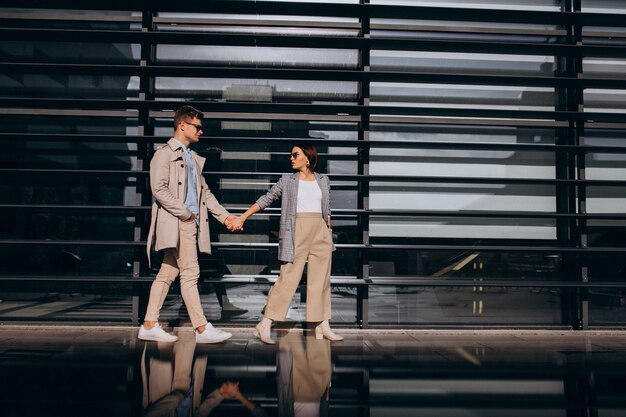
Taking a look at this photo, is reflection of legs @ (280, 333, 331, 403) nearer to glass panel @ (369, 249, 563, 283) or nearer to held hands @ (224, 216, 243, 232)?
held hands @ (224, 216, 243, 232)

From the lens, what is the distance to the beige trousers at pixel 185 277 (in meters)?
4.45

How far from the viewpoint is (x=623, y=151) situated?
556 centimetres

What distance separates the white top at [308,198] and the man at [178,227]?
0.67 m

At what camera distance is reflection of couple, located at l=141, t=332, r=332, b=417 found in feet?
8.59

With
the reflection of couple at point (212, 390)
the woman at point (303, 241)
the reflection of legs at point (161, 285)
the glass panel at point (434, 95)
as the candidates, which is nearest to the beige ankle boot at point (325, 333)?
the woman at point (303, 241)

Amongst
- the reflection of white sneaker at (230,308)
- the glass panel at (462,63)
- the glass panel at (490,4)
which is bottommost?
the reflection of white sneaker at (230,308)

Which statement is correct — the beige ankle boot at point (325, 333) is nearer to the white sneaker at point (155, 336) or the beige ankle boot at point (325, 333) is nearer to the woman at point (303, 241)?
the woman at point (303, 241)

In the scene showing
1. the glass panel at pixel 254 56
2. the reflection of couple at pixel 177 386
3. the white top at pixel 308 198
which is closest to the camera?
the reflection of couple at pixel 177 386

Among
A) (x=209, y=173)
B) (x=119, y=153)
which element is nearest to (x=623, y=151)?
(x=209, y=173)

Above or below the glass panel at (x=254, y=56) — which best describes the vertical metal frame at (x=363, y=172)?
below

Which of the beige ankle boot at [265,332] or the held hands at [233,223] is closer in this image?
the beige ankle boot at [265,332]

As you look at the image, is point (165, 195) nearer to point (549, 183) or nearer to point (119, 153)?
point (119, 153)

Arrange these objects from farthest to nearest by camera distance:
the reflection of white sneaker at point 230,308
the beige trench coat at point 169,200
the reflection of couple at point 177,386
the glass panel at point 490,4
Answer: the glass panel at point 490,4
the reflection of white sneaker at point 230,308
the beige trench coat at point 169,200
the reflection of couple at point 177,386

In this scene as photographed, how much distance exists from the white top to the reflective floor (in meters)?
1.25
